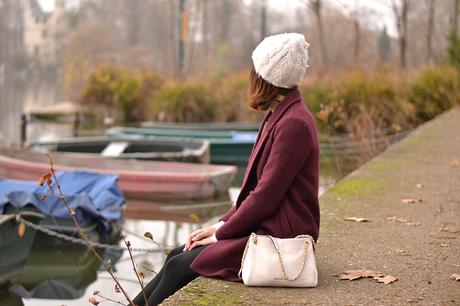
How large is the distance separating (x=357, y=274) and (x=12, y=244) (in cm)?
439

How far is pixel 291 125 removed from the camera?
3.63 meters

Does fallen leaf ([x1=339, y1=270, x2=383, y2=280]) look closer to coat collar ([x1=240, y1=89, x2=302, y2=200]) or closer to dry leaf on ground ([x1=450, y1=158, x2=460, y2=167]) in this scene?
coat collar ([x1=240, y1=89, x2=302, y2=200])

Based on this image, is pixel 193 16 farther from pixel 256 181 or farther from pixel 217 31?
pixel 256 181

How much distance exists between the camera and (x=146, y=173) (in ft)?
41.3

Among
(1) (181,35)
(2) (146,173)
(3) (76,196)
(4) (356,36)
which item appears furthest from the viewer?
(1) (181,35)

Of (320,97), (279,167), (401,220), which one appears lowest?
(320,97)

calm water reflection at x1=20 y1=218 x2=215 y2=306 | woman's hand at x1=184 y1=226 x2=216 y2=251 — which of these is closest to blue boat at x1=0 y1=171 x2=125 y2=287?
calm water reflection at x1=20 y1=218 x2=215 y2=306

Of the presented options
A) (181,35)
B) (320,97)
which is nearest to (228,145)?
(320,97)

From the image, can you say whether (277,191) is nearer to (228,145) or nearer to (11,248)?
(11,248)

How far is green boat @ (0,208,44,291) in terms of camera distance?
7.23 meters

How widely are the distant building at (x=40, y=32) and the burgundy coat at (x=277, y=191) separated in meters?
96.5

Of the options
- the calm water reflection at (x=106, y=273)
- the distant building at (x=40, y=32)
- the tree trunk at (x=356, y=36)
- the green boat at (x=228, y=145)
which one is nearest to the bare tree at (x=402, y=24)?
the tree trunk at (x=356, y=36)

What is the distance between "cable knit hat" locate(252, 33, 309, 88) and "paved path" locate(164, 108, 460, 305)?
106cm

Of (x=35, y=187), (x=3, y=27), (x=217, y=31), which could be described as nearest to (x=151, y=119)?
(x=35, y=187)
